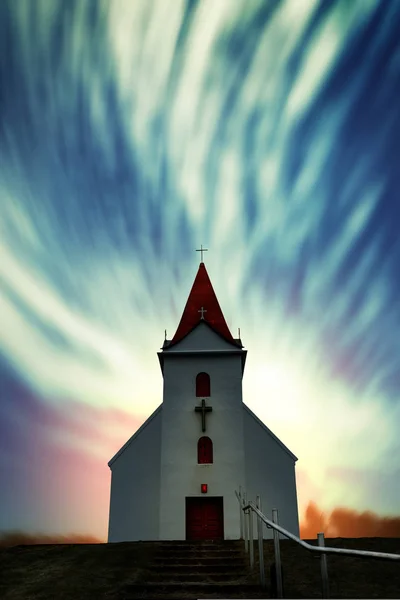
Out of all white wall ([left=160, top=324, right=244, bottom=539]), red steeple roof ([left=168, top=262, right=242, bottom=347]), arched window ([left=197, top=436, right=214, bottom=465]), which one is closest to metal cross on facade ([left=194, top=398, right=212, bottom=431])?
white wall ([left=160, top=324, right=244, bottom=539])

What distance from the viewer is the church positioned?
2166 cm

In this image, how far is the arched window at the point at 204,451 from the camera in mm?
22391

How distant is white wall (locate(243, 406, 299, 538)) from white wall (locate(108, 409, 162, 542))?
13.6ft

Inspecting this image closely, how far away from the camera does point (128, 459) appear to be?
79.7 feet

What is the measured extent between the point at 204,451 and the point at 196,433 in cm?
82

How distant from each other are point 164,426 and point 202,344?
163 inches

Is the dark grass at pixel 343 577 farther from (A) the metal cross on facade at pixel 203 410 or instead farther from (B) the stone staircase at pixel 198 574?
(A) the metal cross on facade at pixel 203 410

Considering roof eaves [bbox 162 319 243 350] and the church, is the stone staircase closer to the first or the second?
the church

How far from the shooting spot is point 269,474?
2386 centimetres

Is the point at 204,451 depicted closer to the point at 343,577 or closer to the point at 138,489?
the point at 138,489

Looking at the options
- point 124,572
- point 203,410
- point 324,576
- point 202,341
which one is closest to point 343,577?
point 324,576

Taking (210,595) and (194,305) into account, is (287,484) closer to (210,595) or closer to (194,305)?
(194,305)

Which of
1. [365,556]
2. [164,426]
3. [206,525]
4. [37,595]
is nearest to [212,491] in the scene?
[206,525]

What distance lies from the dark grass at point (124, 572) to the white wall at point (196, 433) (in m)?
5.73
